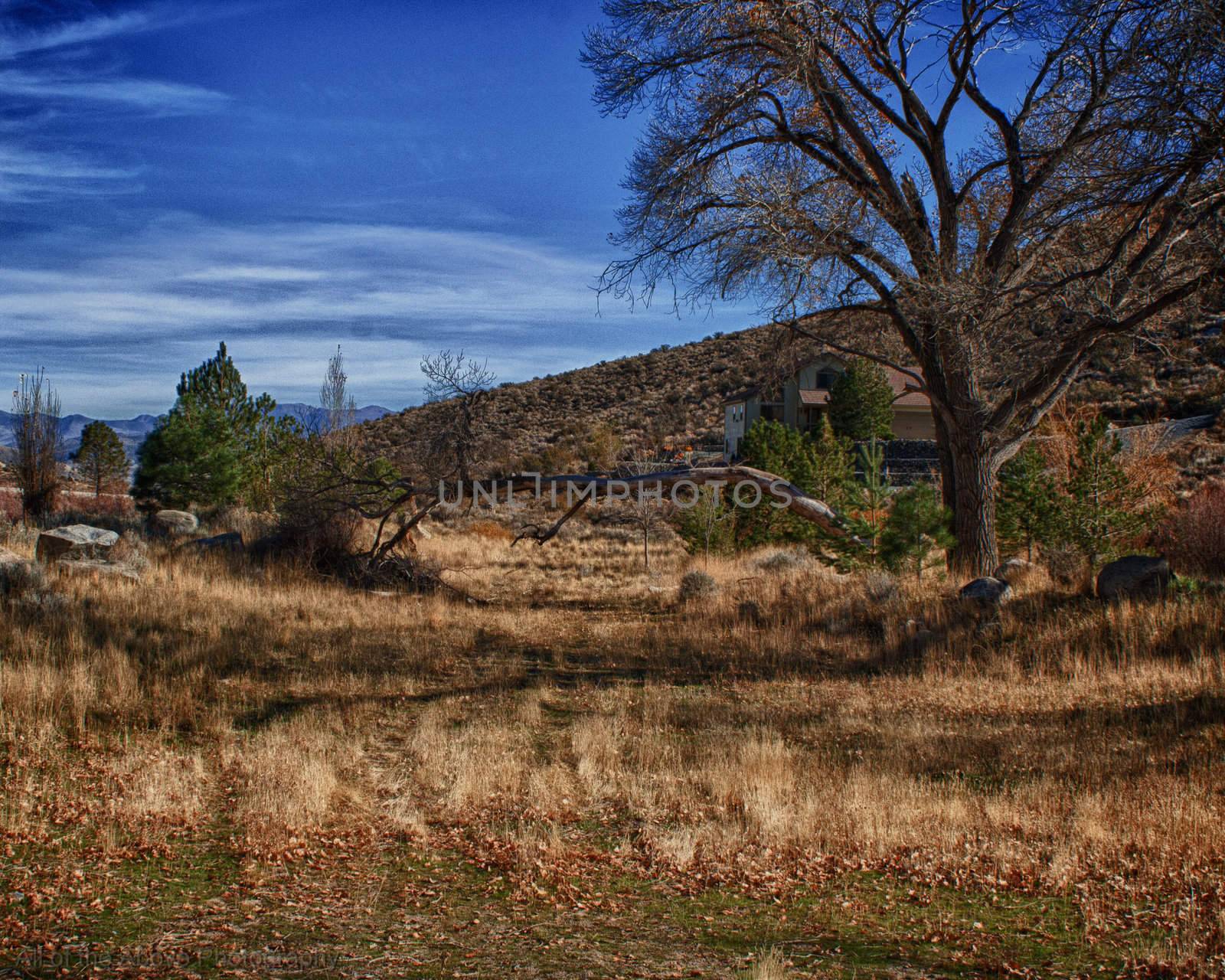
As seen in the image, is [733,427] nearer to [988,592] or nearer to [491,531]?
[491,531]

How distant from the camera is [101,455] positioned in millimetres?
37875

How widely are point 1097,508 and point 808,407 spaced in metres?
33.6

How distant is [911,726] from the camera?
325 inches

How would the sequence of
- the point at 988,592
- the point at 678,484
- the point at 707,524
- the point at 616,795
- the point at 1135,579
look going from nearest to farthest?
1. the point at 616,795
2. the point at 1135,579
3. the point at 988,592
4. the point at 678,484
5. the point at 707,524

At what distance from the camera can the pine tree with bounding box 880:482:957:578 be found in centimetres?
1413

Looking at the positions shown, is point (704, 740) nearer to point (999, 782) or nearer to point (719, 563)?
point (999, 782)

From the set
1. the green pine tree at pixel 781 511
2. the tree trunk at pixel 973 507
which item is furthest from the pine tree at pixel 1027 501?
the green pine tree at pixel 781 511

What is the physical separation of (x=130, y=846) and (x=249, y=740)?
2.16 metres

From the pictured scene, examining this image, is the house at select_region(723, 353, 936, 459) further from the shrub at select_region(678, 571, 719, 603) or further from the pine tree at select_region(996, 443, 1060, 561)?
the shrub at select_region(678, 571, 719, 603)

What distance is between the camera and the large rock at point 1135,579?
453 inches

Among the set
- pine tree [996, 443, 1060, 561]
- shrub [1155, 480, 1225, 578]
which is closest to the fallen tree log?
pine tree [996, 443, 1060, 561]

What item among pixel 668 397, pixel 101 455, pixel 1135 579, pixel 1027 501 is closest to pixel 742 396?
pixel 668 397

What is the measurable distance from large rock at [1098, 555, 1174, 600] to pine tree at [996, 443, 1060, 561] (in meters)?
4.04

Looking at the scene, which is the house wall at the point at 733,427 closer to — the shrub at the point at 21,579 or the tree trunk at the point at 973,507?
A: the tree trunk at the point at 973,507
